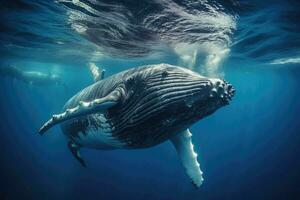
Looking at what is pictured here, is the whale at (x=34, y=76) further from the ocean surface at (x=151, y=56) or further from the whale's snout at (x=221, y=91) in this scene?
the whale's snout at (x=221, y=91)

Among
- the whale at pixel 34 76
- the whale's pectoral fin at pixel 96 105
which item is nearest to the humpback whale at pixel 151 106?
the whale's pectoral fin at pixel 96 105

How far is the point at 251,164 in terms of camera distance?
142 feet

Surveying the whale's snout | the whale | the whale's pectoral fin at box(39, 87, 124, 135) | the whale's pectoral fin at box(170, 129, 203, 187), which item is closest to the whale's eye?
the whale's snout

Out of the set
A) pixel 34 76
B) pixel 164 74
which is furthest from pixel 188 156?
pixel 34 76

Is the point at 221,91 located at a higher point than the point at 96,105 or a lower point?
higher

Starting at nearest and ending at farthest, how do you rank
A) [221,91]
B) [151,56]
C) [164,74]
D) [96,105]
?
[221,91], [164,74], [96,105], [151,56]

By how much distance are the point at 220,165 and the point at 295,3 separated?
3270 cm

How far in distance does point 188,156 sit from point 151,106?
2975 millimetres

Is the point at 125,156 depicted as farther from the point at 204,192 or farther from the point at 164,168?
the point at 204,192

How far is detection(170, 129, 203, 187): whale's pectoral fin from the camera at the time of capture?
7.95m

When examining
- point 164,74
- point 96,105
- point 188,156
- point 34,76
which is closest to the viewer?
point 164,74

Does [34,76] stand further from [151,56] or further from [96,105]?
[96,105]

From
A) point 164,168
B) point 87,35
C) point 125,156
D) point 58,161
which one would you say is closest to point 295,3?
point 87,35

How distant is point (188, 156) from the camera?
8.16 m
